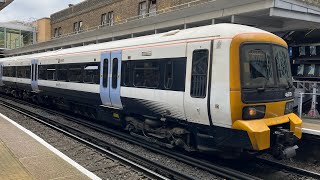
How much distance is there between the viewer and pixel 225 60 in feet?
24.3

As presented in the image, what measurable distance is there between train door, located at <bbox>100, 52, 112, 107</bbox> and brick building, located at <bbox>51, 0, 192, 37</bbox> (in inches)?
410

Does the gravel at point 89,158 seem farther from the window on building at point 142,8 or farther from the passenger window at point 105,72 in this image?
the window on building at point 142,8

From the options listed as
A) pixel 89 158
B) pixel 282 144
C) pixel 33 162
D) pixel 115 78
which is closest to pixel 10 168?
pixel 33 162

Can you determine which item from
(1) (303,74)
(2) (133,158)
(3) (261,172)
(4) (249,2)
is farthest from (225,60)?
(1) (303,74)

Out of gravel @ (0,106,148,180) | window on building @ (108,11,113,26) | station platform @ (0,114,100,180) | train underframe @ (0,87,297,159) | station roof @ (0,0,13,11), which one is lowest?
gravel @ (0,106,148,180)

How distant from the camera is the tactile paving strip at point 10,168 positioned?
6.47 metres

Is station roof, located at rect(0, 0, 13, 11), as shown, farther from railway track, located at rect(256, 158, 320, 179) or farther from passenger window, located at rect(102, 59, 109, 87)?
railway track, located at rect(256, 158, 320, 179)

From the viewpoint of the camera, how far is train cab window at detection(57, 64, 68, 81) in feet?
49.4

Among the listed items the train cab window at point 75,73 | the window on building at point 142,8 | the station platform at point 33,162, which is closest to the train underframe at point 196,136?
the train cab window at point 75,73

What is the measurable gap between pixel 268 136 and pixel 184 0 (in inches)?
652

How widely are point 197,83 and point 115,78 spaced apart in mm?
3948

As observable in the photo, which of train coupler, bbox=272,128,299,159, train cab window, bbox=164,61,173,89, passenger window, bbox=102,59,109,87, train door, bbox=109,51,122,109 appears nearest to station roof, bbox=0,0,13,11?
passenger window, bbox=102,59,109,87

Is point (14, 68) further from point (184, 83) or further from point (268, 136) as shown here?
point (268, 136)

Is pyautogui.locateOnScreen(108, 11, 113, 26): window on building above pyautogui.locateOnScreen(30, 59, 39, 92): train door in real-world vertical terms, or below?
above
